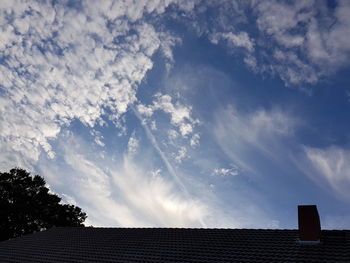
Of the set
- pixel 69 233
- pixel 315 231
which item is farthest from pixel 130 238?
pixel 315 231

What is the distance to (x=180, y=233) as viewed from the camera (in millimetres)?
17125

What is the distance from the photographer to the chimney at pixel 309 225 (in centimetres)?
1235

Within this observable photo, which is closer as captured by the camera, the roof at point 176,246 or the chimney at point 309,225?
the roof at point 176,246

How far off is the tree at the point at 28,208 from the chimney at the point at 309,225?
4393 cm

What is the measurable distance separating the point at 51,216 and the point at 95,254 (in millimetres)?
36325

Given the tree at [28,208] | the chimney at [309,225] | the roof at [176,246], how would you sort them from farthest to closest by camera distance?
the tree at [28,208] < the chimney at [309,225] < the roof at [176,246]

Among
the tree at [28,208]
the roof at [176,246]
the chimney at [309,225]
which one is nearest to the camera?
the roof at [176,246]

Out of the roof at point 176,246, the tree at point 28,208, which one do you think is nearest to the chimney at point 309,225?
the roof at point 176,246

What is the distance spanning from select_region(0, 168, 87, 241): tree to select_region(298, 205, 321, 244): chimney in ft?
144

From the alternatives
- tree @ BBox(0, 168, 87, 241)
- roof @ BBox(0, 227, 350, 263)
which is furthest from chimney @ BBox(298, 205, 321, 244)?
tree @ BBox(0, 168, 87, 241)

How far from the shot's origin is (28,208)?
152 ft

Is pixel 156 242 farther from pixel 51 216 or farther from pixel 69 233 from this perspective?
pixel 51 216

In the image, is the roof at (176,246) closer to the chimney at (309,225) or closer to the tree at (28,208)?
the chimney at (309,225)

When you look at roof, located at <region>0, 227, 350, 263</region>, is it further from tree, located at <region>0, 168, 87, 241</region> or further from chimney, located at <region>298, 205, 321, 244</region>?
tree, located at <region>0, 168, 87, 241</region>
